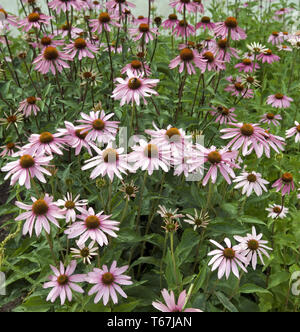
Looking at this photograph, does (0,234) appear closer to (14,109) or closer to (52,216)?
(14,109)

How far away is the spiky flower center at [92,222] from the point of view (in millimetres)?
1170

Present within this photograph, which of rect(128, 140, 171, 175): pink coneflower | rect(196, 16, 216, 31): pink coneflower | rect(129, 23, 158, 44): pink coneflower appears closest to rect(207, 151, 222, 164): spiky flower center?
rect(128, 140, 171, 175): pink coneflower

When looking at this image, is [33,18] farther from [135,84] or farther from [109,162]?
[109,162]

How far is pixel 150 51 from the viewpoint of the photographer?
Answer: 2143 millimetres

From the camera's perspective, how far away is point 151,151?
1.21 metres

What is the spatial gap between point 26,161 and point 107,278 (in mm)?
464

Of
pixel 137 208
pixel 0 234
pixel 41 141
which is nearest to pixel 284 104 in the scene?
pixel 137 208

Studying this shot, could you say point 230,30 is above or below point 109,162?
above

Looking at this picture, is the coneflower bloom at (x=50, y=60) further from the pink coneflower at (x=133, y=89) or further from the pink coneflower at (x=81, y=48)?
the pink coneflower at (x=133, y=89)

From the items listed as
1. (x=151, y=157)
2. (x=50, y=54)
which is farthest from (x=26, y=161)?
(x=50, y=54)

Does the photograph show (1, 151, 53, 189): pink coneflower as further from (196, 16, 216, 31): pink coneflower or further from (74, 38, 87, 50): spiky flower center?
(196, 16, 216, 31): pink coneflower

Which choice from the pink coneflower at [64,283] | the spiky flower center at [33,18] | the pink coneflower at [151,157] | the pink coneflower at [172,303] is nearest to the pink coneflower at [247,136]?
the pink coneflower at [151,157]

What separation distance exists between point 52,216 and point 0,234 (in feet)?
3.75

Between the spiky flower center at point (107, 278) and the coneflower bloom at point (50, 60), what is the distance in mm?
1096
